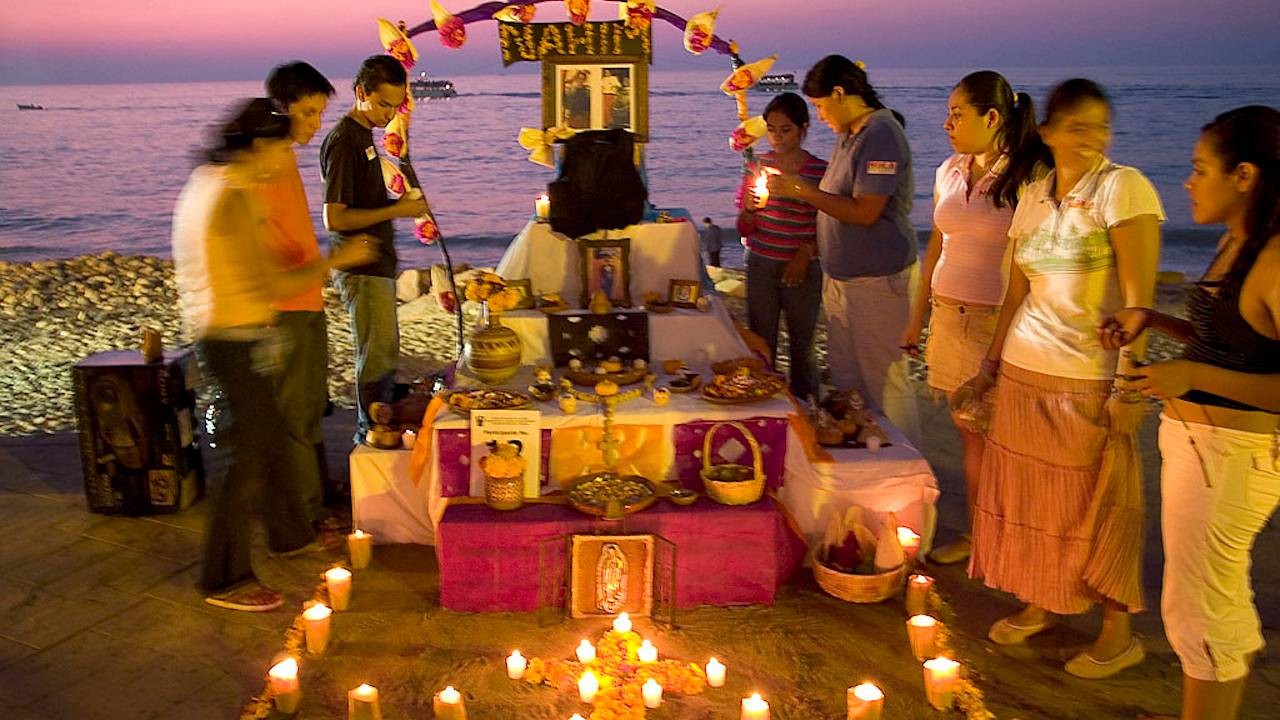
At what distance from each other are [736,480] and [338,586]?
145 cm

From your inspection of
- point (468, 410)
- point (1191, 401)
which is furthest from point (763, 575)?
point (1191, 401)

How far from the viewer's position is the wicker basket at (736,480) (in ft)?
11.2

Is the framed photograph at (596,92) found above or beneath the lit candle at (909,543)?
above

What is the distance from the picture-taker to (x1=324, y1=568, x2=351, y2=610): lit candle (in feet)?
11.1

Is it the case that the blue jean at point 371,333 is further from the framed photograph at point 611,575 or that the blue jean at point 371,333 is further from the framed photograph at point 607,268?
the framed photograph at point 611,575

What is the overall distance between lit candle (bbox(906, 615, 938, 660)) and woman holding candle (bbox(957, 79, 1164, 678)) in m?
0.28

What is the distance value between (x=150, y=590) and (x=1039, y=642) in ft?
10.4

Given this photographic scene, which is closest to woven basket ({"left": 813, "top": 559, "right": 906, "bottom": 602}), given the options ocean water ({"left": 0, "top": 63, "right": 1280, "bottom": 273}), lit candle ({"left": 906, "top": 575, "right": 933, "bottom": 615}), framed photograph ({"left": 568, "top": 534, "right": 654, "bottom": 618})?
lit candle ({"left": 906, "top": 575, "right": 933, "bottom": 615})

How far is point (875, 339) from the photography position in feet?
13.8

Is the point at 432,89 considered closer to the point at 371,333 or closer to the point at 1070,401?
the point at 371,333

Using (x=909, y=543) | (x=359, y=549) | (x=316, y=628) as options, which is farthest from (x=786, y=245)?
(x=316, y=628)

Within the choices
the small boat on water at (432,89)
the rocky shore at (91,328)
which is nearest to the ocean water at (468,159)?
the small boat on water at (432,89)

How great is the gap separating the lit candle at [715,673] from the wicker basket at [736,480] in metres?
0.63

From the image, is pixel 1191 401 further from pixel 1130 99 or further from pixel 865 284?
pixel 1130 99
